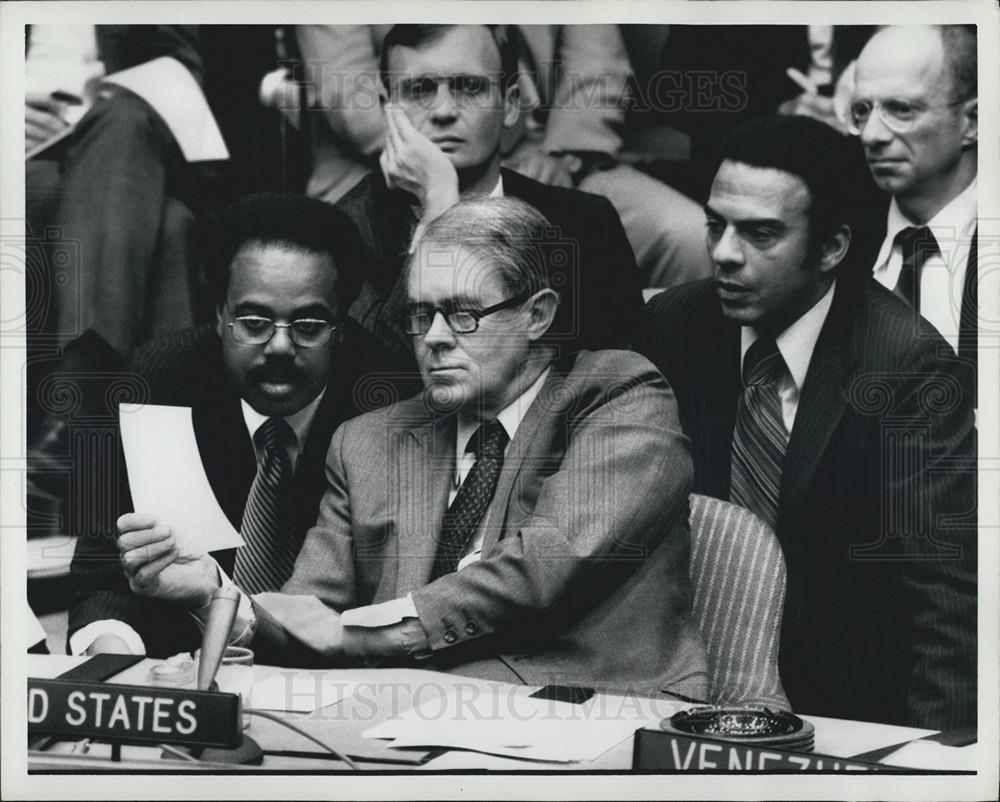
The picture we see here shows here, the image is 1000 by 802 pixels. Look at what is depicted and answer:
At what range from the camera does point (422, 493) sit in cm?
453

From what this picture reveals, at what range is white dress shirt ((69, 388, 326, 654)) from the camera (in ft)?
14.9

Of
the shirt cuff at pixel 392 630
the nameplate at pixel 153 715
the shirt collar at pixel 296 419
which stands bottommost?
the nameplate at pixel 153 715

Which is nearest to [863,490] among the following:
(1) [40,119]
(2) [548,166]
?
(2) [548,166]

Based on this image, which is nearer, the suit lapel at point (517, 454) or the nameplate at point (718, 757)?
the nameplate at point (718, 757)

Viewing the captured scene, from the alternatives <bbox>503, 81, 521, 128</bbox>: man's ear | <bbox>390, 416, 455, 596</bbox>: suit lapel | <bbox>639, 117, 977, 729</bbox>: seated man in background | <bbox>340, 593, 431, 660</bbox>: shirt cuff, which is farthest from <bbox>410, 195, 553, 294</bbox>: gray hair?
<bbox>340, 593, 431, 660</bbox>: shirt cuff

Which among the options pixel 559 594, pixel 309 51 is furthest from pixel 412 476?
pixel 309 51

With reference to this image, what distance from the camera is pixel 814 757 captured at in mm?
4219

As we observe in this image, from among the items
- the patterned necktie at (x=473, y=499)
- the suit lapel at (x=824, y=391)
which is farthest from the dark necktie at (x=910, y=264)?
the patterned necktie at (x=473, y=499)

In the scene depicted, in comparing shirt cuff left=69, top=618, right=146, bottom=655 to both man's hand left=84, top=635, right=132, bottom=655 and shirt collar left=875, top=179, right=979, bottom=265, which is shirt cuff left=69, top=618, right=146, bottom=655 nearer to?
man's hand left=84, top=635, right=132, bottom=655

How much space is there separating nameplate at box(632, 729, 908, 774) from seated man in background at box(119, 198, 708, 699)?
0.23 metres

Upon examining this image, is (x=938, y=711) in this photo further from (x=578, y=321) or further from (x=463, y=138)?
(x=463, y=138)

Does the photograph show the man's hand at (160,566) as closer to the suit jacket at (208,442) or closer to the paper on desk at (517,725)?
the suit jacket at (208,442)

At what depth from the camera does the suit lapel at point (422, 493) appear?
4.49m

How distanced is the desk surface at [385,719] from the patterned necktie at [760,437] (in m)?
0.68
